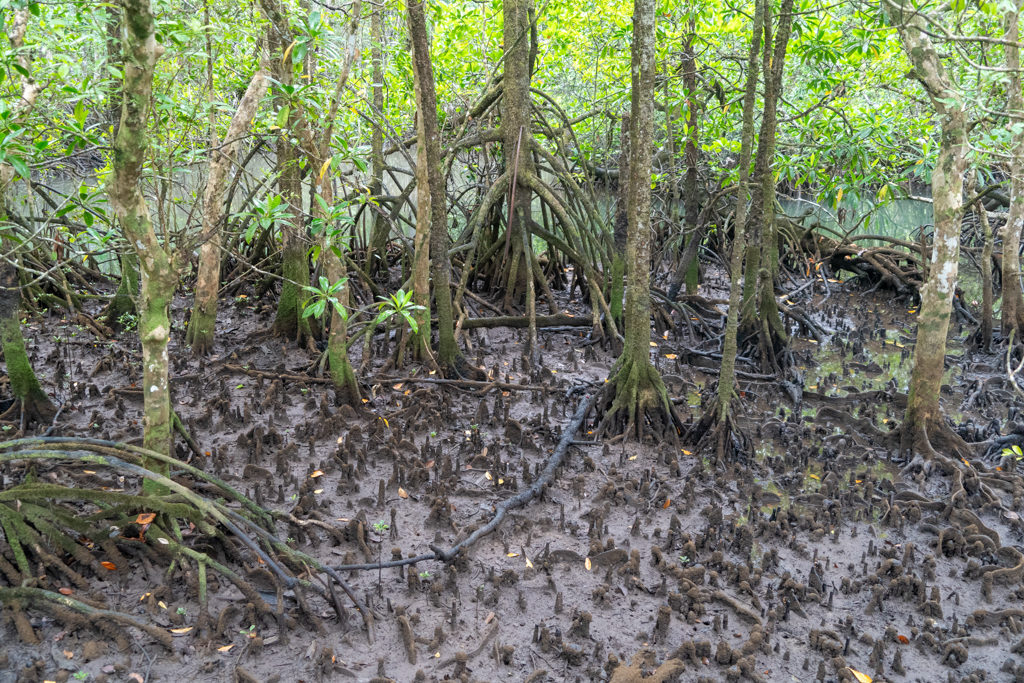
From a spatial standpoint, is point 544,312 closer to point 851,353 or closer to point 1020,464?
point 851,353

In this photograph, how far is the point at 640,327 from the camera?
541 cm

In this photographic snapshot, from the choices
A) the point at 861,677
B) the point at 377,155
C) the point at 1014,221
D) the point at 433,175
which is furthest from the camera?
the point at 377,155

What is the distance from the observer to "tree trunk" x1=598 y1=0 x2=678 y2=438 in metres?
5.28

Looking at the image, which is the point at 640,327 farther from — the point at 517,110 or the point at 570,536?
the point at 517,110

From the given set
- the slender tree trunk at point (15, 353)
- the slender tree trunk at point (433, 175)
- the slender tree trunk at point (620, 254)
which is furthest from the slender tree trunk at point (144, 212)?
the slender tree trunk at point (620, 254)

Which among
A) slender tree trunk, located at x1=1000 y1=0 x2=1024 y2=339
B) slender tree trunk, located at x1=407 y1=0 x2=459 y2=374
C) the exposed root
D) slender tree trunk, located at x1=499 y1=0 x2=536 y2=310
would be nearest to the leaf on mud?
the exposed root

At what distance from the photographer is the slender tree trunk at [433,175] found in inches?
218

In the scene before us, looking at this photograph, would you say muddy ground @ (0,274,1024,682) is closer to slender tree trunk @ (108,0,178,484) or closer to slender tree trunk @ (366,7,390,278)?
slender tree trunk @ (108,0,178,484)

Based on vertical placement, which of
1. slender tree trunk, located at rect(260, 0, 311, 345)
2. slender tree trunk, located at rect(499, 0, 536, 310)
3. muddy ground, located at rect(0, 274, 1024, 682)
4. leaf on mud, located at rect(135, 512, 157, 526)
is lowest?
muddy ground, located at rect(0, 274, 1024, 682)

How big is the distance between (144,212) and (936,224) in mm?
4647

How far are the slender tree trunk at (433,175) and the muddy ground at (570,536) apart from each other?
0.38 metres

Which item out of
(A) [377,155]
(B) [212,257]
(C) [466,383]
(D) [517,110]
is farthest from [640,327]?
(A) [377,155]

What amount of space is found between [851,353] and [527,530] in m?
5.18

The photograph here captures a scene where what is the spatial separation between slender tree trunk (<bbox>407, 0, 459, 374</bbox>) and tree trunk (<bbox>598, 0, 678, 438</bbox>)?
148cm
